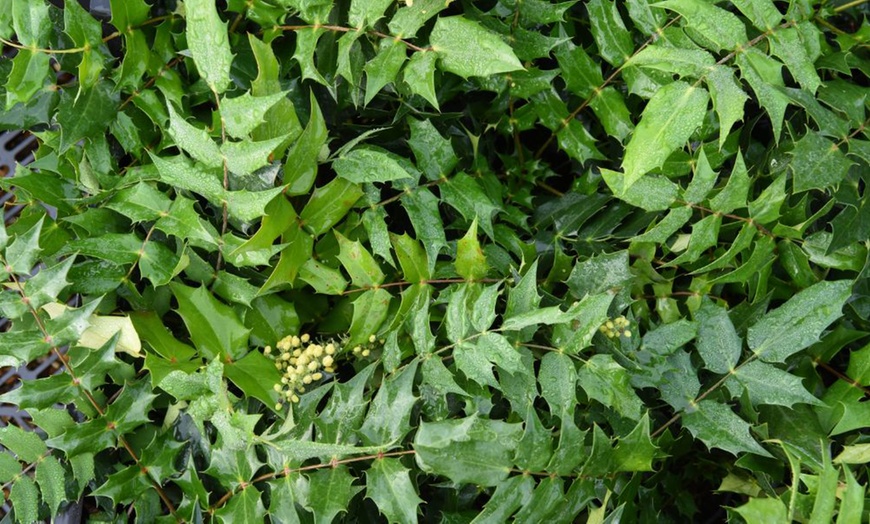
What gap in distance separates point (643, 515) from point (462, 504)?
22 centimetres

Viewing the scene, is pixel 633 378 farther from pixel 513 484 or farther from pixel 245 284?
pixel 245 284

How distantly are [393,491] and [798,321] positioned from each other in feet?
1.69

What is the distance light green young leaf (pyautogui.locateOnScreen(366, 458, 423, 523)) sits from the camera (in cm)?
84

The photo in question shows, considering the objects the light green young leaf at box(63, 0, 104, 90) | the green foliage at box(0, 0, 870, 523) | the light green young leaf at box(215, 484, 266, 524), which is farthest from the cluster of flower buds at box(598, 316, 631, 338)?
the light green young leaf at box(63, 0, 104, 90)

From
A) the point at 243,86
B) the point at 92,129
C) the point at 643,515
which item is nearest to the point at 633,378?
the point at 643,515

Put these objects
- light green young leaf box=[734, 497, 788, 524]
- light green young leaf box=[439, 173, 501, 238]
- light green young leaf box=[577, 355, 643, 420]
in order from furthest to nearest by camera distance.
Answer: light green young leaf box=[439, 173, 501, 238] → light green young leaf box=[577, 355, 643, 420] → light green young leaf box=[734, 497, 788, 524]

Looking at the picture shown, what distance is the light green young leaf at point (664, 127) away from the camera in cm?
81

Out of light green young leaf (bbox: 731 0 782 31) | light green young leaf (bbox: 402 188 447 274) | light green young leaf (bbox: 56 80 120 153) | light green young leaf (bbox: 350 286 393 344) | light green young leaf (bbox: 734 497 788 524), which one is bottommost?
light green young leaf (bbox: 734 497 788 524)

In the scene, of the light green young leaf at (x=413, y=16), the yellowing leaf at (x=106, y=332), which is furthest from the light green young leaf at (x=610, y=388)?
the yellowing leaf at (x=106, y=332)

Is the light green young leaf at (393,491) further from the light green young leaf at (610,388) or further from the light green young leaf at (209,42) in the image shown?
the light green young leaf at (209,42)

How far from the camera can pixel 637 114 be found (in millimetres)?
1080

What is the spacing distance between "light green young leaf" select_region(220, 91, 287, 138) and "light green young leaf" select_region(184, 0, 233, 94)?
35 mm

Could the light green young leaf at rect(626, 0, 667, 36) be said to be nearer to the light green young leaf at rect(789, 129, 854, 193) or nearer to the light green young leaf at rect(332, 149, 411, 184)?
the light green young leaf at rect(789, 129, 854, 193)

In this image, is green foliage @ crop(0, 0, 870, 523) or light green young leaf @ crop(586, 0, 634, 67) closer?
green foliage @ crop(0, 0, 870, 523)
